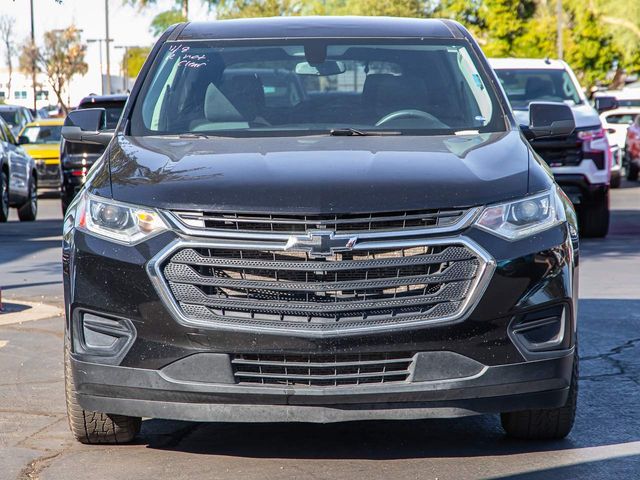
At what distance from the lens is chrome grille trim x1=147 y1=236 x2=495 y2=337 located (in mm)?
5078

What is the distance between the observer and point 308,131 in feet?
20.8

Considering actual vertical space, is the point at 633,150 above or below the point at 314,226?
below

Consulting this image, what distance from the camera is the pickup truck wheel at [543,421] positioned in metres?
5.70

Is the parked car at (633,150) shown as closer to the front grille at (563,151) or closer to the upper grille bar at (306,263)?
the front grille at (563,151)

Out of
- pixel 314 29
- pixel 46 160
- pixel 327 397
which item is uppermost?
pixel 314 29

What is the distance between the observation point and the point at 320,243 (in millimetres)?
5051

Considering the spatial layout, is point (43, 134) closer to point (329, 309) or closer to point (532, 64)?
point (532, 64)

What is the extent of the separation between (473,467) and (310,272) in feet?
3.49

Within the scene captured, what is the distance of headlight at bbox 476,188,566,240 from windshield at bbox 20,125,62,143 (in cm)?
2530

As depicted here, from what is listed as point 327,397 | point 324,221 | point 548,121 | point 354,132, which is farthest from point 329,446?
point 548,121

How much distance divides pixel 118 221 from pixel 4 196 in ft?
52.5

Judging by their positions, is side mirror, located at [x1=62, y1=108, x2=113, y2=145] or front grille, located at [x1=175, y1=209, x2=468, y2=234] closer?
front grille, located at [x1=175, y1=209, x2=468, y2=234]

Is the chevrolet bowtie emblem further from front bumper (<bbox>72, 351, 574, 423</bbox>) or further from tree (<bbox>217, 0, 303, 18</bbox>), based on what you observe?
tree (<bbox>217, 0, 303, 18</bbox>)

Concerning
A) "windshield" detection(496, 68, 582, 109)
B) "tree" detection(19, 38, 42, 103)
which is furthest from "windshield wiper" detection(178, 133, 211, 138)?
"tree" detection(19, 38, 42, 103)
